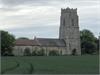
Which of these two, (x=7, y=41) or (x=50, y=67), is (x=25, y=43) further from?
(x=50, y=67)

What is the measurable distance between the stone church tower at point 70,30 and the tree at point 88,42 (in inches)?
144

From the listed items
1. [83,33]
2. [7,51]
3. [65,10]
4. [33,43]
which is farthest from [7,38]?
[83,33]

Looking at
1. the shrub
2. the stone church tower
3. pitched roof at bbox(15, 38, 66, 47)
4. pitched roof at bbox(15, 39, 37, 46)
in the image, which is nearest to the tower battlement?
the stone church tower

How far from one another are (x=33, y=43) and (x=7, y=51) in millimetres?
27818

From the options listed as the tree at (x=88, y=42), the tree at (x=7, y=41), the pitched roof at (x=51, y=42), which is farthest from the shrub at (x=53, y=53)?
the tree at (x=7, y=41)

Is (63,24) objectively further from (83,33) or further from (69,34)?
(83,33)

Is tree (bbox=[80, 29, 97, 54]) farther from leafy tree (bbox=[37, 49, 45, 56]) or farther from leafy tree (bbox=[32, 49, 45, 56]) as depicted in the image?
leafy tree (bbox=[32, 49, 45, 56])

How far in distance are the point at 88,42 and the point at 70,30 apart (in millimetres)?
9413

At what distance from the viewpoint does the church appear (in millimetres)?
155375

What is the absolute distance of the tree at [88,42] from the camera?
15262 cm

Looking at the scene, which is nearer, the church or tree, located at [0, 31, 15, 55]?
tree, located at [0, 31, 15, 55]

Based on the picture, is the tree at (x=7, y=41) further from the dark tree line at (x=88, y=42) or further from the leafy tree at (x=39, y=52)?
the dark tree line at (x=88, y=42)

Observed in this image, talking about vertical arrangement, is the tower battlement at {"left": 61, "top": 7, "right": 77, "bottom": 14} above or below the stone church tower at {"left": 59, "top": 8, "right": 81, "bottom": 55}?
above

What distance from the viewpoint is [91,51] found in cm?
15212
